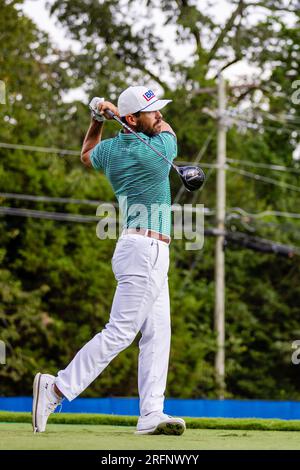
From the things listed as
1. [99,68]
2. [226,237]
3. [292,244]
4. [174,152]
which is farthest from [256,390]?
[174,152]

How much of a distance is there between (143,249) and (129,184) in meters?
→ 0.46

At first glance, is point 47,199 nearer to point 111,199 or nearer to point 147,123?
point 111,199

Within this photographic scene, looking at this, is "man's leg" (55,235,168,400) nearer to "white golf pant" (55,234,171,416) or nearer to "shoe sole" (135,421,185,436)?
"white golf pant" (55,234,171,416)

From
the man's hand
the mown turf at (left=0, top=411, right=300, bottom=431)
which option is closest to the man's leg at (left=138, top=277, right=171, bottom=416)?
the man's hand

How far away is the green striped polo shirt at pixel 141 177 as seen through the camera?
7934 mm

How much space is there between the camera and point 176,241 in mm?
34750

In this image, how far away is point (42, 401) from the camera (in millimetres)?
7684

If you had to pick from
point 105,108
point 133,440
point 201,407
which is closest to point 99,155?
point 105,108

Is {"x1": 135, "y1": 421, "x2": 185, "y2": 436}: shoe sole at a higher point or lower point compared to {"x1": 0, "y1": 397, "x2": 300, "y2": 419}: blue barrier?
higher

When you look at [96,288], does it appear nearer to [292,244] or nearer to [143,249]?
[292,244]

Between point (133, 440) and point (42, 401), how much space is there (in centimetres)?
87

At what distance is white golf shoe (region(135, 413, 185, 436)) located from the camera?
7.79 meters

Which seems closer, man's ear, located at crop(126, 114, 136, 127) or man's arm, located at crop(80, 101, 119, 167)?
man's ear, located at crop(126, 114, 136, 127)
